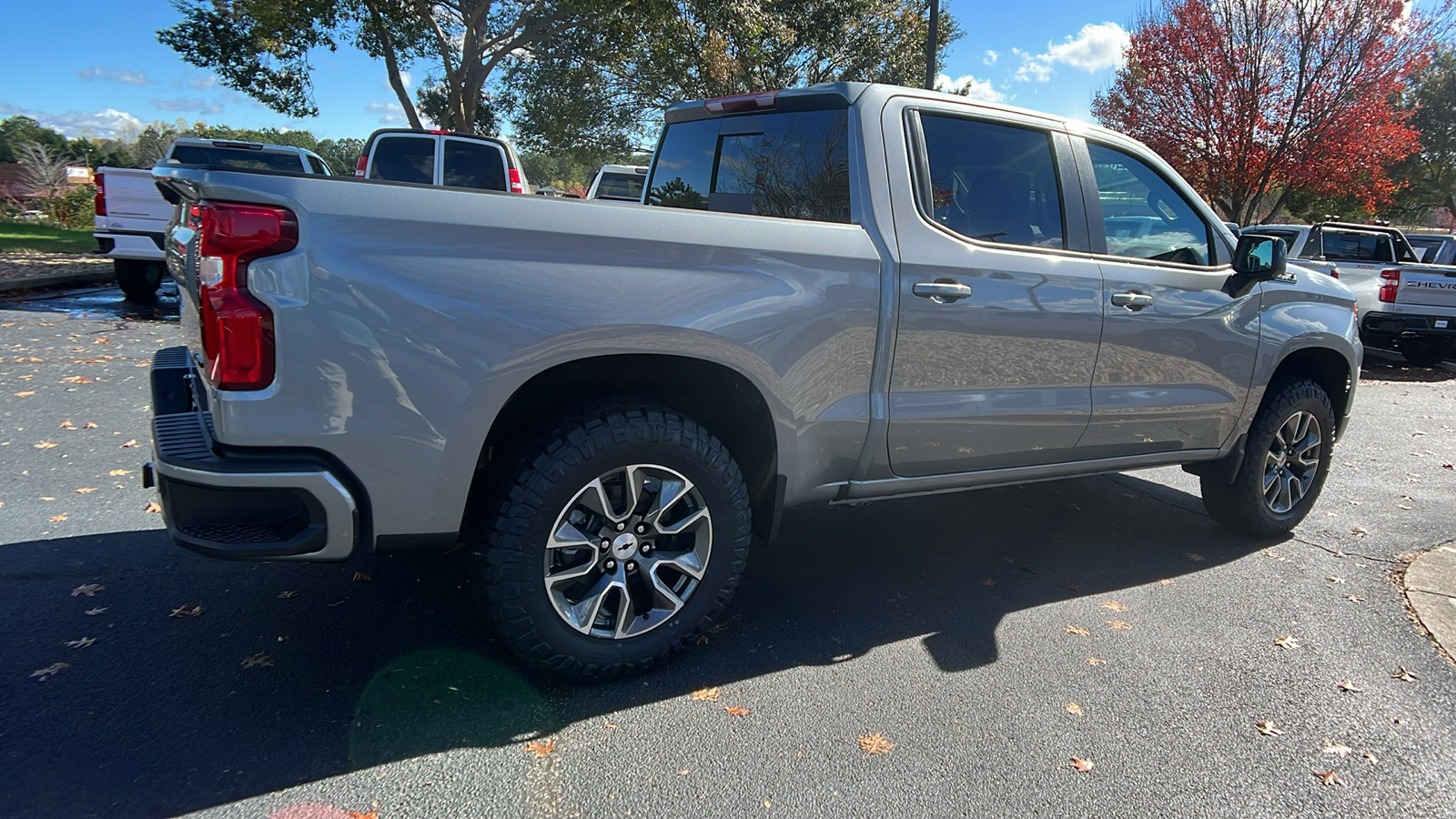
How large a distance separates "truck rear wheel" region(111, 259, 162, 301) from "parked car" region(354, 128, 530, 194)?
10.2 feet

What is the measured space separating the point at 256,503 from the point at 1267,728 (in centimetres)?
322

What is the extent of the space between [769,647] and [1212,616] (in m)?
1.99

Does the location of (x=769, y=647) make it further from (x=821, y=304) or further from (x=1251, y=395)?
(x=1251, y=395)

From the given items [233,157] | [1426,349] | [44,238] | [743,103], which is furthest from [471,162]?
[44,238]

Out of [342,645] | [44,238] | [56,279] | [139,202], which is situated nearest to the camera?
[342,645]

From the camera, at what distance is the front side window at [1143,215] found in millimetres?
3998

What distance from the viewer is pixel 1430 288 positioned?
11.6 metres

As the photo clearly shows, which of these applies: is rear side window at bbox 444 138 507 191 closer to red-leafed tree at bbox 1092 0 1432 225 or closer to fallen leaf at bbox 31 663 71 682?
fallen leaf at bbox 31 663 71 682

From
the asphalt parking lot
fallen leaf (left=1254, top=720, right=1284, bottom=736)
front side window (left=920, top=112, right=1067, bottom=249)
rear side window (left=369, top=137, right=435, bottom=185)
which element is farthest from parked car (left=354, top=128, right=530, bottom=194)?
fallen leaf (left=1254, top=720, right=1284, bottom=736)

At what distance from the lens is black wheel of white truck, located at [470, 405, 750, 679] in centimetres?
A: 279

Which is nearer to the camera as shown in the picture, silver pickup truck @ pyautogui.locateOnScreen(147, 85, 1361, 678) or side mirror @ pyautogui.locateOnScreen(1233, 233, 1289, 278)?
silver pickup truck @ pyautogui.locateOnScreen(147, 85, 1361, 678)

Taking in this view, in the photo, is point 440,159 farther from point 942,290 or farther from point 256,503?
point 256,503

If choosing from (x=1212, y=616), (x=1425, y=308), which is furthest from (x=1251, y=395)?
(x=1425, y=308)

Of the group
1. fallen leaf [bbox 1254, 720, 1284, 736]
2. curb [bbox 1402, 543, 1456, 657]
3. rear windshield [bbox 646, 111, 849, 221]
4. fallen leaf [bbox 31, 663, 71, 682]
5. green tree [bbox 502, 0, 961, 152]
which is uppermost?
green tree [bbox 502, 0, 961, 152]
